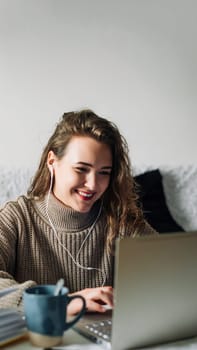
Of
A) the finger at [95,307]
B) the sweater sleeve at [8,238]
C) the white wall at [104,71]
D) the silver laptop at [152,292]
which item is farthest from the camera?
the white wall at [104,71]

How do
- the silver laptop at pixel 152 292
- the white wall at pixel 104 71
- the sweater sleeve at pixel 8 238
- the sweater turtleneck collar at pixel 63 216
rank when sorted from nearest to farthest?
the silver laptop at pixel 152 292 < the sweater sleeve at pixel 8 238 < the sweater turtleneck collar at pixel 63 216 < the white wall at pixel 104 71

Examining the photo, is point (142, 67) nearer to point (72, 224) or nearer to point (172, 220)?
point (172, 220)

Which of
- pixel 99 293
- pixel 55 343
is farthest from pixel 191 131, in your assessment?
pixel 55 343

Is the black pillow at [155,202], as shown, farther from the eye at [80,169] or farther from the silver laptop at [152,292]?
the silver laptop at [152,292]

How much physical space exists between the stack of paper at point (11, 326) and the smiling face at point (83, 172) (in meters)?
0.60

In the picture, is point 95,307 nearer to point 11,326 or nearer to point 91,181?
point 11,326

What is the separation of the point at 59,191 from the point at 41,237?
15cm

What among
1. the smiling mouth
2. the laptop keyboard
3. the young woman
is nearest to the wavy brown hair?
the young woman

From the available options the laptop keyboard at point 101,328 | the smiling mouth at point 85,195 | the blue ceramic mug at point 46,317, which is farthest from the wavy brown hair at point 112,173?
the blue ceramic mug at point 46,317

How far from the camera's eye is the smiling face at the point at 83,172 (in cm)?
146

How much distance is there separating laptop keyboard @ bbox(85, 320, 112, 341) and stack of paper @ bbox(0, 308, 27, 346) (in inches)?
4.7

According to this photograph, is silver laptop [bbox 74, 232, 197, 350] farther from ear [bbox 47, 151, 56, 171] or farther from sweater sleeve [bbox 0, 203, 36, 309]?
ear [bbox 47, 151, 56, 171]

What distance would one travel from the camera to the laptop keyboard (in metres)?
0.88

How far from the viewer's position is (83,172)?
1475 millimetres
